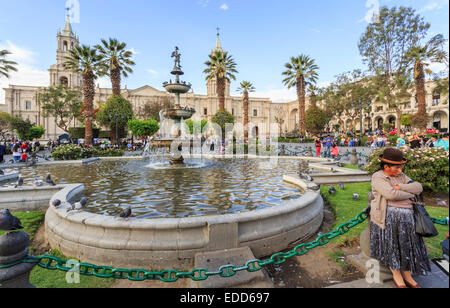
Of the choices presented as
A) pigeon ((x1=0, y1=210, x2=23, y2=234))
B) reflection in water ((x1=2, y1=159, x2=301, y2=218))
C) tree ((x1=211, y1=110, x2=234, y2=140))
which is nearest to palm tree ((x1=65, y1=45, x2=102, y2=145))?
tree ((x1=211, y1=110, x2=234, y2=140))

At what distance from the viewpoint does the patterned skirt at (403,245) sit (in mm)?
2150

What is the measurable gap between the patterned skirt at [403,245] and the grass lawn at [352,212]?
0.33 meters

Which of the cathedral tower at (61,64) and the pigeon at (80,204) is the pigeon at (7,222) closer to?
the pigeon at (80,204)

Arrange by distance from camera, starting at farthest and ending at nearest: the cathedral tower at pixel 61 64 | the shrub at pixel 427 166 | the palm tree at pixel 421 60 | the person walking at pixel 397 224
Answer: the cathedral tower at pixel 61 64 → the palm tree at pixel 421 60 → the shrub at pixel 427 166 → the person walking at pixel 397 224

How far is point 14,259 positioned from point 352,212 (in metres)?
5.21

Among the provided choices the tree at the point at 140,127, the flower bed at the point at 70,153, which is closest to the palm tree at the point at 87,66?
the tree at the point at 140,127

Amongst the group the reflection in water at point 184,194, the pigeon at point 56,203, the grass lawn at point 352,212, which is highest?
the pigeon at point 56,203

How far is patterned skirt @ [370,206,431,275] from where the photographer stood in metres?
2.15

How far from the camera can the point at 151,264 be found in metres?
2.83

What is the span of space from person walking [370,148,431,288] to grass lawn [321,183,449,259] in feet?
1.10

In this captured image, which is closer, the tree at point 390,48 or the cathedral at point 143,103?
the tree at point 390,48

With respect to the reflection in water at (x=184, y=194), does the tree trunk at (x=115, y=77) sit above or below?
above

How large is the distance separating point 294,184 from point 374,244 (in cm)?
408

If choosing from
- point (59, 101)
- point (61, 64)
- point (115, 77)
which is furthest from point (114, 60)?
point (61, 64)
